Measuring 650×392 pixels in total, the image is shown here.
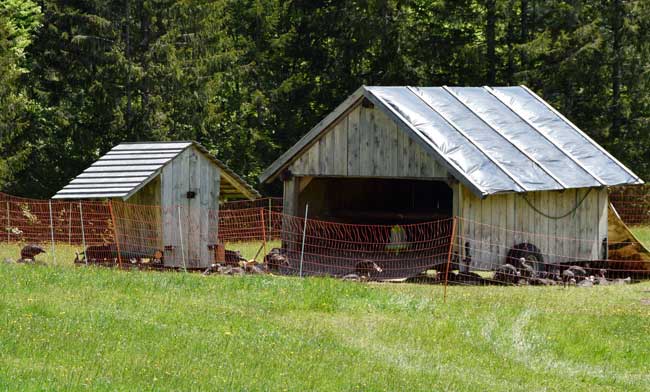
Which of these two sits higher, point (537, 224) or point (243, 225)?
point (537, 224)

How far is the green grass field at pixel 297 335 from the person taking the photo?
12.3 metres

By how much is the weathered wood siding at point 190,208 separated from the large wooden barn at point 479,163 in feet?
8.05

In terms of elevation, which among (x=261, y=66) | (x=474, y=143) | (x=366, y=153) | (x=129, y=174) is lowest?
(x=129, y=174)

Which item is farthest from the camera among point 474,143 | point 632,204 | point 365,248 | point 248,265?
point 632,204

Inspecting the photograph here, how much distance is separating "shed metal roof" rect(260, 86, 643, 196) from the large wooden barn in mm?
30

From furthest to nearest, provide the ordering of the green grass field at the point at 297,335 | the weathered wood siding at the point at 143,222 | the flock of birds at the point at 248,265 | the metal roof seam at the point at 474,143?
1. the weathered wood siding at the point at 143,222
2. the metal roof seam at the point at 474,143
3. the flock of birds at the point at 248,265
4. the green grass field at the point at 297,335

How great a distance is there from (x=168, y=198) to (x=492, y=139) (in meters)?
6.84

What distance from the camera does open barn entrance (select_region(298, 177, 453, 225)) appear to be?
27.8 metres

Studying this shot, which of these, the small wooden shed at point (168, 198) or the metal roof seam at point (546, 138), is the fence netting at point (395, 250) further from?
the metal roof seam at point (546, 138)

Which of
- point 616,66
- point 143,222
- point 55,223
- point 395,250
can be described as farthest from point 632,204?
point 143,222

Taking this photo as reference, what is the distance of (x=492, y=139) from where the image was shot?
24.9 metres

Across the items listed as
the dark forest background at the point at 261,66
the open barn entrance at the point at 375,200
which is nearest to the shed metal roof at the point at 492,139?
the open barn entrance at the point at 375,200

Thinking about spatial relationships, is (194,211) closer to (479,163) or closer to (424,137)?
(424,137)

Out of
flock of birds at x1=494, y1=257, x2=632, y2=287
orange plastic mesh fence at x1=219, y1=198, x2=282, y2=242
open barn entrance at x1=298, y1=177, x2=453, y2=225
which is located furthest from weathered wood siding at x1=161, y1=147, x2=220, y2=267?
flock of birds at x1=494, y1=257, x2=632, y2=287
